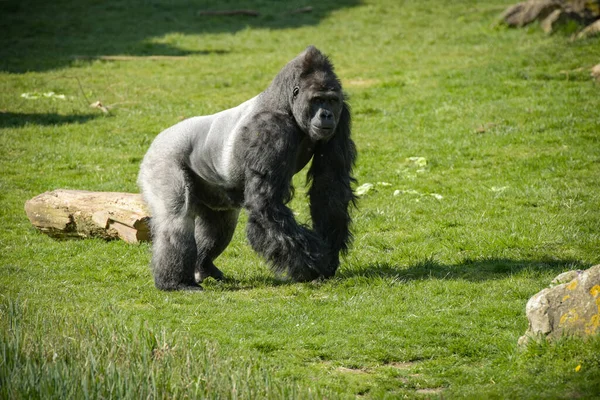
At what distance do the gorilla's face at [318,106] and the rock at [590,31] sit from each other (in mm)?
11047

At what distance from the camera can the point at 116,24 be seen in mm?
22641

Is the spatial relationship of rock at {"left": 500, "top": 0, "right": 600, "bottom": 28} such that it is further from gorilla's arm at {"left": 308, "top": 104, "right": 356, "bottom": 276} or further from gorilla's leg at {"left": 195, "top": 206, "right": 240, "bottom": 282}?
gorilla's leg at {"left": 195, "top": 206, "right": 240, "bottom": 282}

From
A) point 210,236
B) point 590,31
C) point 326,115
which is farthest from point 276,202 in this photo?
point 590,31

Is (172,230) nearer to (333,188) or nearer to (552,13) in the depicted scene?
(333,188)

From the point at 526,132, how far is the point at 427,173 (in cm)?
209

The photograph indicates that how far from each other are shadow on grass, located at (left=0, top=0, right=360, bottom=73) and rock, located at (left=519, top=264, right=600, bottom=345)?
1476cm

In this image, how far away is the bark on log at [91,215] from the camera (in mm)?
8836

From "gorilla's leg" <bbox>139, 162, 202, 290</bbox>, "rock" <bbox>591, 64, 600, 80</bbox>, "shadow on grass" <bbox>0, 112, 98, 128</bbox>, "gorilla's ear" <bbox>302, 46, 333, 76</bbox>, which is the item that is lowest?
"shadow on grass" <bbox>0, 112, 98, 128</bbox>

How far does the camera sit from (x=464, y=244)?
8.37 meters

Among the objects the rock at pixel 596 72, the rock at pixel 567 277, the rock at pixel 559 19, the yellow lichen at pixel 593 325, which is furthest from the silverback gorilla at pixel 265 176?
the rock at pixel 559 19

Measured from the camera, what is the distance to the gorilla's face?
6863mm

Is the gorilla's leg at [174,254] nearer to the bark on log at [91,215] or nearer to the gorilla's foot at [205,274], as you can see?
the gorilla's foot at [205,274]

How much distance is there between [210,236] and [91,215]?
179cm

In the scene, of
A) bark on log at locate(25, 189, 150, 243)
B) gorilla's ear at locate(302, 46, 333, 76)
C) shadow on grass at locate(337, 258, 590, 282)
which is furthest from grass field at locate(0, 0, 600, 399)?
gorilla's ear at locate(302, 46, 333, 76)
